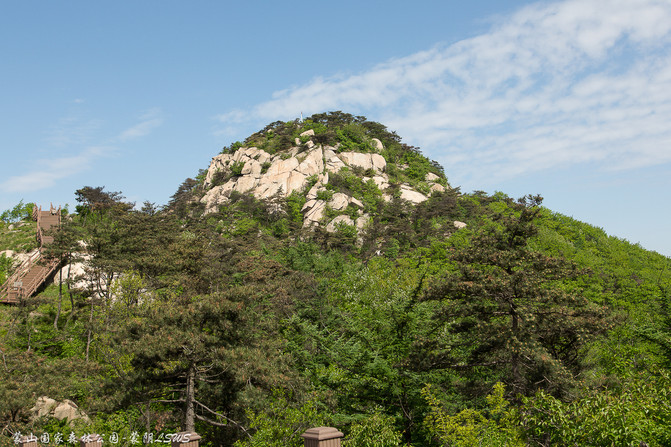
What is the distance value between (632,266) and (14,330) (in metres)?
65.8

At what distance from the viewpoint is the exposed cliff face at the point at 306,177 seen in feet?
225

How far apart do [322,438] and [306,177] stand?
228ft

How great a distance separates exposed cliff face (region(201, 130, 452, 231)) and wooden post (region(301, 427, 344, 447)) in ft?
189

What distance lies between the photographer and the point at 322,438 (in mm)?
6348

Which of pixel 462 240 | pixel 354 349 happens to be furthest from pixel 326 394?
pixel 462 240

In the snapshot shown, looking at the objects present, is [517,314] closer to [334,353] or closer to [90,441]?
[334,353]

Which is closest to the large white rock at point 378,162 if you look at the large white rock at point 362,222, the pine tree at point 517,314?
the large white rock at point 362,222

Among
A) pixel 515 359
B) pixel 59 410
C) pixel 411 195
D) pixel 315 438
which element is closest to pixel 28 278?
pixel 59 410

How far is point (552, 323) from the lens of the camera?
1714 centimetres

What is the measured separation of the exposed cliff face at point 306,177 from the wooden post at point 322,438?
2273 inches

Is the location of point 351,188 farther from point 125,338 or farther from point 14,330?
point 125,338

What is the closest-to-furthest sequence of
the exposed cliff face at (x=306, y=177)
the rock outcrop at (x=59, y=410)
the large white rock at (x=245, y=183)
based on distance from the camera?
1. the rock outcrop at (x=59, y=410)
2. the exposed cliff face at (x=306, y=177)
3. the large white rock at (x=245, y=183)

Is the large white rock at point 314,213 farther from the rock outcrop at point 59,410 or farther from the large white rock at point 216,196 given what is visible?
the rock outcrop at point 59,410

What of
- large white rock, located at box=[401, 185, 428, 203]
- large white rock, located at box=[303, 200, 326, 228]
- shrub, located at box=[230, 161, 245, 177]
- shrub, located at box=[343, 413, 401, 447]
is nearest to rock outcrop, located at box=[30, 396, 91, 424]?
shrub, located at box=[343, 413, 401, 447]
